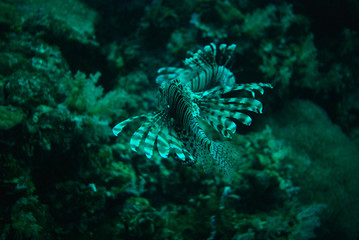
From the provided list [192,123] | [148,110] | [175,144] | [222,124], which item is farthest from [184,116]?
[148,110]

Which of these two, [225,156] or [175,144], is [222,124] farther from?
[175,144]

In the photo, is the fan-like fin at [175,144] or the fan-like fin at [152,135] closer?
the fan-like fin at [152,135]

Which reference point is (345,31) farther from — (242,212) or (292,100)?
(242,212)

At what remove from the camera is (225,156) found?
2.01m

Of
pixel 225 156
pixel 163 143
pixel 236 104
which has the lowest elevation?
pixel 225 156

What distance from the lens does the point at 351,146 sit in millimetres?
4793

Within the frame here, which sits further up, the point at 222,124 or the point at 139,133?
the point at 222,124

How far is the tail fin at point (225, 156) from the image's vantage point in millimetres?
1987

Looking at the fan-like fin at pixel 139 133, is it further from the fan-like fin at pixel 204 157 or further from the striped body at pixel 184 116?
the fan-like fin at pixel 204 157

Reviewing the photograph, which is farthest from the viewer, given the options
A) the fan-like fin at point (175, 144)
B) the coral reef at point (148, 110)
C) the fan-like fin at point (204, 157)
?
the coral reef at point (148, 110)

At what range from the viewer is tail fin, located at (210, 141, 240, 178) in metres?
1.99

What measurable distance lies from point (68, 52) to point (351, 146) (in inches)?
221

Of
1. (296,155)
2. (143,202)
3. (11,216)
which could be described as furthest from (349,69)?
(11,216)

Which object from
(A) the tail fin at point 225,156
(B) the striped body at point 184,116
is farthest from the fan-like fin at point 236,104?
(A) the tail fin at point 225,156
